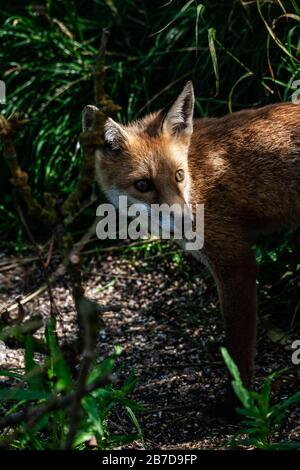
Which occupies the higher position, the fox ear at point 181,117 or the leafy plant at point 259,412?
the fox ear at point 181,117

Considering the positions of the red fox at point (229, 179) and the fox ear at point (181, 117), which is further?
the fox ear at point (181, 117)

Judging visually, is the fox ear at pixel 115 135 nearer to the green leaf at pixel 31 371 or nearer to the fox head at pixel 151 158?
the fox head at pixel 151 158

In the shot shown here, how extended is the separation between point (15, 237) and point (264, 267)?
2224 mm

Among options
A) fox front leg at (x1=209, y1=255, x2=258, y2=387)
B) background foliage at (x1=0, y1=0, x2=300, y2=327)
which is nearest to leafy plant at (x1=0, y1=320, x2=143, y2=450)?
fox front leg at (x1=209, y1=255, x2=258, y2=387)

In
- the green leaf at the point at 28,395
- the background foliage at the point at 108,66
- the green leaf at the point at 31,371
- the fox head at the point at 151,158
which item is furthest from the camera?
the background foliage at the point at 108,66

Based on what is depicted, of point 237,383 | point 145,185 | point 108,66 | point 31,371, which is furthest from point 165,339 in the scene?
point 108,66

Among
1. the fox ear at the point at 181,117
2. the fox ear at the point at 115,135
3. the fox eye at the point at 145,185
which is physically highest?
the fox ear at the point at 181,117

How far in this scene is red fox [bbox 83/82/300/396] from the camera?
3.89 meters

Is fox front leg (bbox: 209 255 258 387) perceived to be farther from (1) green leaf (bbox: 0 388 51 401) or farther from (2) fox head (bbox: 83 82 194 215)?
(1) green leaf (bbox: 0 388 51 401)

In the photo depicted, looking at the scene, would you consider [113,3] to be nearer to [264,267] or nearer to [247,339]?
[264,267]

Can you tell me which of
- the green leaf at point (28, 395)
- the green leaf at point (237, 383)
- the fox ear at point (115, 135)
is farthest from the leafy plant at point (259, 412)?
the fox ear at point (115, 135)

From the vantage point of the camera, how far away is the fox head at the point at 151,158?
13.1 ft

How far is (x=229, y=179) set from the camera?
4.01 metres

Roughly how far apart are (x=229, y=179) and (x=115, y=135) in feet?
2.21
